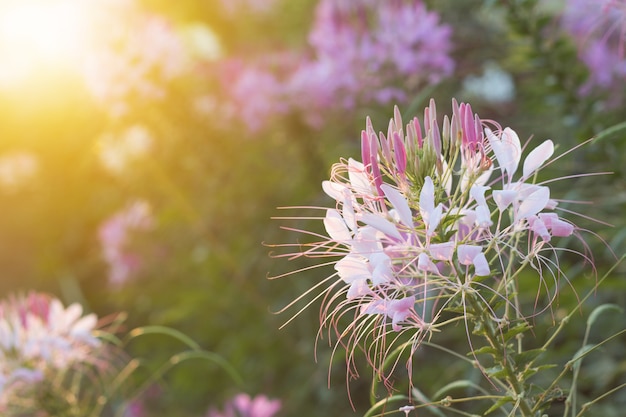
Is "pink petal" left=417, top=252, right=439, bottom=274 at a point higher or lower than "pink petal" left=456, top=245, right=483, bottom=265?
higher

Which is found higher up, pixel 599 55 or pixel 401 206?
pixel 599 55

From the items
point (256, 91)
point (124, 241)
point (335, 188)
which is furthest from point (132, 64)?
point (335, 188)

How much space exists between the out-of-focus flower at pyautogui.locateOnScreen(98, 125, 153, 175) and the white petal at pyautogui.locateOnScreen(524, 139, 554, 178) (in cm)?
210

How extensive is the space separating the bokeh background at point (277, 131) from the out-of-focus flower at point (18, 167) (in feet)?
3.42

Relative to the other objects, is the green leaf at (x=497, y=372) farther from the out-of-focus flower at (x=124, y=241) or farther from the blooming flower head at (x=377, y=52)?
the out-of-focus flower at (x=124, y=241)

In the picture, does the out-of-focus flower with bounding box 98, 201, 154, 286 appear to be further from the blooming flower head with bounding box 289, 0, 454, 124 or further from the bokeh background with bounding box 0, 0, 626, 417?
the blooming flower head with bounding box 289, 0, 454, 124

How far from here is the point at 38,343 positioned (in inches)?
45.2

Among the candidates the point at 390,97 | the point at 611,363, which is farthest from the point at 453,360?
the point at 390,97

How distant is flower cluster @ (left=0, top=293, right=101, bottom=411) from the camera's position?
3.74 ft

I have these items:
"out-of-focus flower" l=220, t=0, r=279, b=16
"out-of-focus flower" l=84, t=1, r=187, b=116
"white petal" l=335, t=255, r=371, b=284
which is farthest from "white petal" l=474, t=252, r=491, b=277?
"out-of-focus flower" l=220, t=0, r=279, b=16

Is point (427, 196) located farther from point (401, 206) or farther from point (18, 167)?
point (18, 167)

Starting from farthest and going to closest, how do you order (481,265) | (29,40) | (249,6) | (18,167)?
1. (18,167)
2. (29,40)
3. (249,6)
4. (481,265)

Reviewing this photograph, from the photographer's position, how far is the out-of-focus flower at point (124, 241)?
260 centimetres

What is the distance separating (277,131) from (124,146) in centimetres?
74
